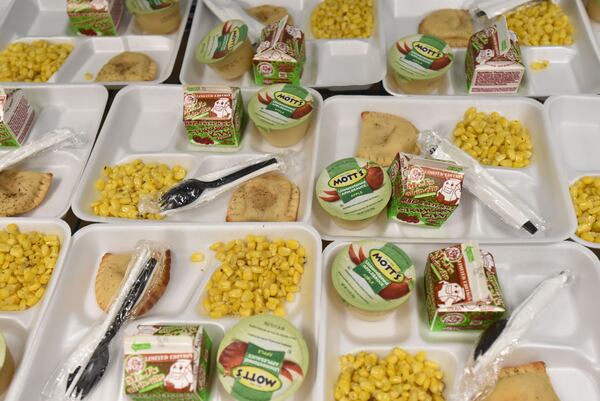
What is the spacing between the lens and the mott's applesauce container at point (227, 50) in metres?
2.00

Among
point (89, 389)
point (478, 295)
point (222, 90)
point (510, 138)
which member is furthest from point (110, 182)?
point (510, 138)

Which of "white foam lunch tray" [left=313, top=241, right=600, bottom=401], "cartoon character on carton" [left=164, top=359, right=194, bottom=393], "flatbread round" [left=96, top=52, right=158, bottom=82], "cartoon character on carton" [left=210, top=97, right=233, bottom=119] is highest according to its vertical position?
"cartoon character on carton" [left=210, top=97, right=233, bottom=119]

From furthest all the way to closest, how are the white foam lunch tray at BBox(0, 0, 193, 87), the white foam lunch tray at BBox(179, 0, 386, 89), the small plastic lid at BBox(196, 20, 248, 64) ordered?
the white foam lunch tray at BBox(0, 0, 193, 87) < the white foam lunch tray at BBox(179, 0, 386, 89) < the small plastic lid at BBox(196, 20, 248, 64)

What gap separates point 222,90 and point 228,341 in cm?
89

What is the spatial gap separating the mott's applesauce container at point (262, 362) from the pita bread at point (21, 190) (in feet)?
3.02

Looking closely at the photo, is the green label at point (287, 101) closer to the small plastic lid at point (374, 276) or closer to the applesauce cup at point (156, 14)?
the small plastic lid at point (374, 276)

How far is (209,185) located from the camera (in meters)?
1.76

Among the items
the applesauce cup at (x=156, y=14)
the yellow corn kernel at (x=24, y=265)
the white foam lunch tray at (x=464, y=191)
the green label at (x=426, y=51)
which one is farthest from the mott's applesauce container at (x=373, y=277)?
the applesauce cup at (x=156, y=14)

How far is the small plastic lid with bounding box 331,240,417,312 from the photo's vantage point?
4.56ft

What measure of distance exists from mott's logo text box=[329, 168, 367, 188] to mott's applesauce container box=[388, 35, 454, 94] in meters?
0.51

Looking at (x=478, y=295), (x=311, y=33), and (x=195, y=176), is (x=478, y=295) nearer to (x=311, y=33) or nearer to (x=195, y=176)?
(x=195, y=176)

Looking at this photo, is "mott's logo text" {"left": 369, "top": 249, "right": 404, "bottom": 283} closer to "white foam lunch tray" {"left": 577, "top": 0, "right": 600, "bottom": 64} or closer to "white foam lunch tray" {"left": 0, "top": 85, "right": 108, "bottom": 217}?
"white foam lunch tray" {"left": 0, "top": 85, "right": 108, "bottom": 217}

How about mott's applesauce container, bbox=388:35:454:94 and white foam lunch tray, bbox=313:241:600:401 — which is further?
mott's applesauce container, bbox=388:35:454:94

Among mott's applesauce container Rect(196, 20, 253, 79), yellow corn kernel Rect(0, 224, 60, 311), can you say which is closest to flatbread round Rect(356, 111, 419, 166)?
→ mott's applesauce container Rect(196, 20, 253, 79)
